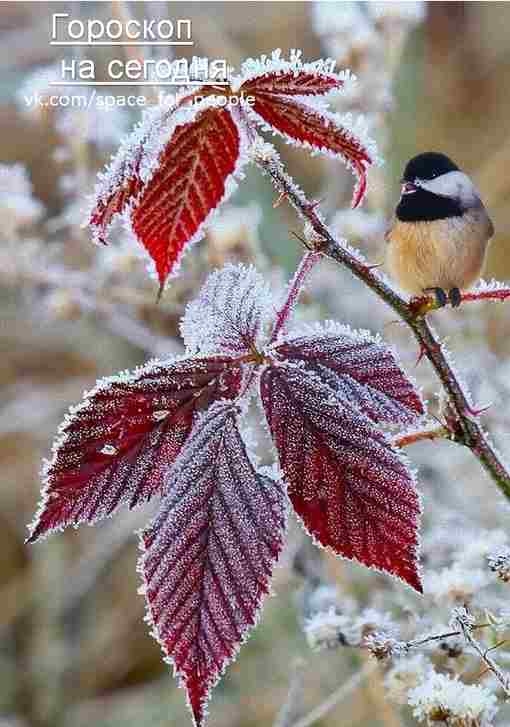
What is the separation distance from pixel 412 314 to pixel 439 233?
12cm

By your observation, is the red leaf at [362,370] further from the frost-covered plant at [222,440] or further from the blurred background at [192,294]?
the blurred background at [192,294]

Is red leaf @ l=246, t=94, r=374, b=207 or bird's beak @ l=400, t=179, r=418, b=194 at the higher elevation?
red leaf @ l=246, t=94, r=374, b=207

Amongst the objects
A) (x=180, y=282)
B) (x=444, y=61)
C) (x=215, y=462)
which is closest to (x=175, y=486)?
(x=215, y=462)

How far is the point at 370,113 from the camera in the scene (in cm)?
82

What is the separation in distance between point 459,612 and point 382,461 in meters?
0.06

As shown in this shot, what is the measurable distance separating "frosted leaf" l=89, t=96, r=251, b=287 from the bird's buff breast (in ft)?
0.41

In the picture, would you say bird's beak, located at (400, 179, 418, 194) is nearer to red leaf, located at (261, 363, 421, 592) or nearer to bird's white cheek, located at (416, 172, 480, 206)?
bird's white cheek, located at (416, 172, 480, 206)

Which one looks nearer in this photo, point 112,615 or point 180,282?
point 180,282

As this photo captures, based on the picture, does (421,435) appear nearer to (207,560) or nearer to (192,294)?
(207,560)

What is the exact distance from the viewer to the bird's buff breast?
0.37m

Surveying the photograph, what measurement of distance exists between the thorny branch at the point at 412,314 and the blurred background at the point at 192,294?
16cm

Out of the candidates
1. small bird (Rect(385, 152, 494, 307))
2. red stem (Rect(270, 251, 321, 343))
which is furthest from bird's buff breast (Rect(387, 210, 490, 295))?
red stem (Rect(270, 251, 321, 343))

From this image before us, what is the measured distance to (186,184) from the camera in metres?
0.27

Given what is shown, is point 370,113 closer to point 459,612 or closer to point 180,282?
point 180,282
